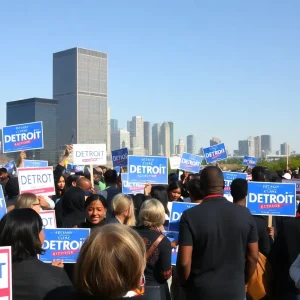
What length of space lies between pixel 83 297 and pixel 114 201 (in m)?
3.38

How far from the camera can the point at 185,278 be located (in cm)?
436

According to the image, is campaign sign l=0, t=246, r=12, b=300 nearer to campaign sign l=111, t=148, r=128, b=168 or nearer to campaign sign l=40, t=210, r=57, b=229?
campaign sign l=40, t=210, r=57, b=229

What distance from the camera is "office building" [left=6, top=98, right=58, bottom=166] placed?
158375mm

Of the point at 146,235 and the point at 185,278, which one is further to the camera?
the point at 146,235

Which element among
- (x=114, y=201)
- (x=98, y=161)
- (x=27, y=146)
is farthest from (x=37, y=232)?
(x=98, y=161)

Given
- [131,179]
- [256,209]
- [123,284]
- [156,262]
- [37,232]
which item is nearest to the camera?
[123,284]

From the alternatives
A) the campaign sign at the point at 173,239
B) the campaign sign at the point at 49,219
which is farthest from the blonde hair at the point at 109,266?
the campaign sign at the point at 49,219

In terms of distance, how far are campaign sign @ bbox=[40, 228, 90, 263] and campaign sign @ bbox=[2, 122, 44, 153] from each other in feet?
17.7

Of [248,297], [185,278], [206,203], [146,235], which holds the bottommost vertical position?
[248,297]

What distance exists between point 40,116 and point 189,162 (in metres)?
153

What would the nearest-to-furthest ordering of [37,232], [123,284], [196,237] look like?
1. [123,284]
2. [37,232]
3. [196,237]

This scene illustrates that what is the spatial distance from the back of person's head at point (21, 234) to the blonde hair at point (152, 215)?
179cm

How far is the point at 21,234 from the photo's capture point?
11.0 ft

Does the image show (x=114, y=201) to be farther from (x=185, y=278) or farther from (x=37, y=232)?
(x=37, y=232)
